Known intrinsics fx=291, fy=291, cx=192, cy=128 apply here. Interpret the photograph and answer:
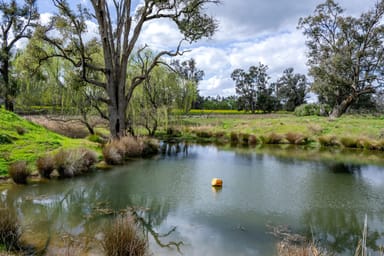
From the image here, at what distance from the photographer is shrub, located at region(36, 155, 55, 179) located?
940 centimetres

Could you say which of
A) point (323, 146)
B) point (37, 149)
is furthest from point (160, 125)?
point (323, 146)

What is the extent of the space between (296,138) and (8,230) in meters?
21.5

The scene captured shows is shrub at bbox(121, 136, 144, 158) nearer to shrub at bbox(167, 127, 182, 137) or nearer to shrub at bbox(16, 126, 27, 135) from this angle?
shrub at bbox(16, 126, 27, 135)

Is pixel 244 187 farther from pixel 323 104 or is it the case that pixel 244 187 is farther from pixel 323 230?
pixel 323 104

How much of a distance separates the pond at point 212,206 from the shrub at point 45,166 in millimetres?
462

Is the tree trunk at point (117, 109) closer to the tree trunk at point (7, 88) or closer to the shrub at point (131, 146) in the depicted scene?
the shrub at point (131, 146)

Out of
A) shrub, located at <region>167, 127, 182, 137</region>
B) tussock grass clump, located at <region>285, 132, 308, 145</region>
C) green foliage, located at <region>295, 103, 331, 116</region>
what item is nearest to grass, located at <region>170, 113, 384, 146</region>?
tussock grass clump, located at <region>285, 132, 308, 145</region>

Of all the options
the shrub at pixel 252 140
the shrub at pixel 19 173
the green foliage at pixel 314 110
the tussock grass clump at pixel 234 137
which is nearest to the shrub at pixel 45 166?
the shrub at pixel 19 173

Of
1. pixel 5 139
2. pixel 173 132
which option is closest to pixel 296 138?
pixel 173 132

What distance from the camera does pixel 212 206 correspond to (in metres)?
7.48

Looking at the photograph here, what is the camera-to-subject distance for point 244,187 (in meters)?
9.48

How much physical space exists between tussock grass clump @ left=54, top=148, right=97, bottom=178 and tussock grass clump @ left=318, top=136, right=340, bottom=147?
55.7 feet

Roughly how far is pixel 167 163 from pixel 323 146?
13271 mm

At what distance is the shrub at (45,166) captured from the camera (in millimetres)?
9398
